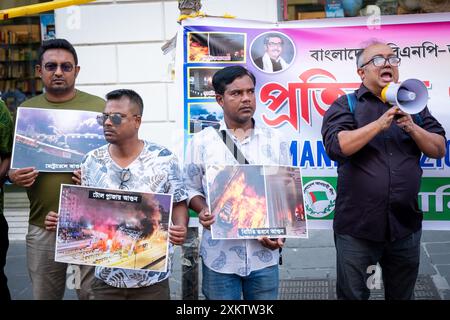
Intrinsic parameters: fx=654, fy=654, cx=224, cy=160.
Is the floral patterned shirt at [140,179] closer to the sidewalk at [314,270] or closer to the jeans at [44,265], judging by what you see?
the jeans at [44,265]

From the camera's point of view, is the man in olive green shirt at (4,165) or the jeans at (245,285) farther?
the man in olive green shirt at (4,165)

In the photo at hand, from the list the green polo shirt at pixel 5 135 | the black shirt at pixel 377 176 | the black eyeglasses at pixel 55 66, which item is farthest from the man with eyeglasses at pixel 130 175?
the black shirt at pixel 377 176

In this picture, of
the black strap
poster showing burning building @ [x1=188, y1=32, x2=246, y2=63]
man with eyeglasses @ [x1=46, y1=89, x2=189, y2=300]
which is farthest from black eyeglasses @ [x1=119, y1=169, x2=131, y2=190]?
poster showing burning building @ [x1=188, y1=32, x2=246, y2=63]

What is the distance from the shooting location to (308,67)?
4.70m

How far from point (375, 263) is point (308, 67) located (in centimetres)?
153

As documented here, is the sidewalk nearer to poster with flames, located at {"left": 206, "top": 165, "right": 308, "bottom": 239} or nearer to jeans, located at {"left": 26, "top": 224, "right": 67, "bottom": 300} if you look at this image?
jeans, located at {"left": 26, "top": 224, "right": 67, "bottom": 300}

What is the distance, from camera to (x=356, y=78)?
15.4ft

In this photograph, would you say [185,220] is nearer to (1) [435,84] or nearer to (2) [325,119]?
(2) [325,119]

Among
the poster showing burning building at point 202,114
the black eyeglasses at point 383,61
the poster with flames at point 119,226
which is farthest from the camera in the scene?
the poster showing burning building at point 202,114

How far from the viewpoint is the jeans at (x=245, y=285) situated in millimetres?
3686

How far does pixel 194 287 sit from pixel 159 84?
3815 mm

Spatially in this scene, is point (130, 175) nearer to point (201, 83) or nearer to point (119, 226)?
point (119, 226)

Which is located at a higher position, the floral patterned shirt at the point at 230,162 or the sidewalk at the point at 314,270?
the floral patterned shirt at the point at 230,162

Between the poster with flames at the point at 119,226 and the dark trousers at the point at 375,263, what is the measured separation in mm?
1130
